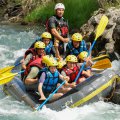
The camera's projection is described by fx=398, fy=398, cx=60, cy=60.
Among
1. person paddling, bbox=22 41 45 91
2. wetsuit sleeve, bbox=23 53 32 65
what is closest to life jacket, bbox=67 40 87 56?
person paddling, bbox=22 41 45 91

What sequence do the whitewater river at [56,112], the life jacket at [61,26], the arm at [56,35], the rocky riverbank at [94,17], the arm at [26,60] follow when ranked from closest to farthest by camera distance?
the whitewater river at [56,112] → the arm at [26,60] → the arm at [56,35] → the life jacket at [61,26] → the rocky riverbank at [94,17]

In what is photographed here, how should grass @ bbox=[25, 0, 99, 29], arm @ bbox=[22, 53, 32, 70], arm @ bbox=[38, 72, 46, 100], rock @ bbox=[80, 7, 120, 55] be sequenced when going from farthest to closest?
grass @ bbox=[25, 0, 99, 29] < rock @ bbox=[80, 7, 120, 55] < arm @ bbox=[22, 53, 32, 70] < arm @ bbox=[38, 72, 46, 100]

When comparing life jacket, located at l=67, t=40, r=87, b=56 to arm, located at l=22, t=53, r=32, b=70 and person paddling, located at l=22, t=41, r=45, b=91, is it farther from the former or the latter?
arm, located at l=22, t=53, r=32, b=70

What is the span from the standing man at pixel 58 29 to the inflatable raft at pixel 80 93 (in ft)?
5.12

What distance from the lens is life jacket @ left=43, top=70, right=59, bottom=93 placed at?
7.22 metres

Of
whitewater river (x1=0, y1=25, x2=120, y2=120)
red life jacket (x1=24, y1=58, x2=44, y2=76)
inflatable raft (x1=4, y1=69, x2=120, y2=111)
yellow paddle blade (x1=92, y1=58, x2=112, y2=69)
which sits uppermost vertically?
red life jacket (x1=24, y1=58, x2=44, y2=76)

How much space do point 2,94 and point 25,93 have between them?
3.28ft

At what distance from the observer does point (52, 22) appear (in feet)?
→ 29.9

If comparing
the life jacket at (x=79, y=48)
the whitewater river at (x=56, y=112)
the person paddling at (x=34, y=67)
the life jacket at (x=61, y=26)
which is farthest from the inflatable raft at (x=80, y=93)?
the life jacket at (x=61, y=26)

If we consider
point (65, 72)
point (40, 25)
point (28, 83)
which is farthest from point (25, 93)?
point (40, 25)

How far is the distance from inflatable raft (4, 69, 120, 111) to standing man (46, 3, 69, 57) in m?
1.56

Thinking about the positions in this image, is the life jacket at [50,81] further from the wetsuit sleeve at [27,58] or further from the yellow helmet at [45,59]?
the wetsuit sleeve at [27,58]

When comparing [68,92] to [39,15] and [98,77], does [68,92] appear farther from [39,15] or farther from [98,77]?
[39,15]

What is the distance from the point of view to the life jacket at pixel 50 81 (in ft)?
23.7
